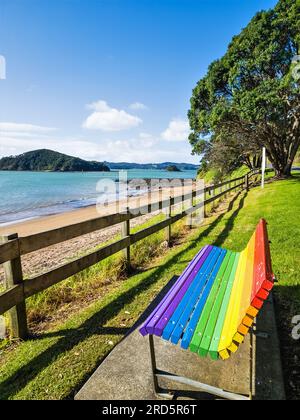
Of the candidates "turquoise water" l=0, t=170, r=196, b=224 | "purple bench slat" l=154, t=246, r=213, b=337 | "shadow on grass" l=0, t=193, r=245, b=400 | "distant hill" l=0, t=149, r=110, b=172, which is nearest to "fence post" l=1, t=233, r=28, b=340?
"shadow on grass" l=0, t=193, r=245, b=400

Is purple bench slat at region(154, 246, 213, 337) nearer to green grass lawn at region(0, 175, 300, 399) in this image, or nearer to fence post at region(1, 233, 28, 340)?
green grass lawn at region(0, 175, 300, 399)

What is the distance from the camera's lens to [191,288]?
281cm

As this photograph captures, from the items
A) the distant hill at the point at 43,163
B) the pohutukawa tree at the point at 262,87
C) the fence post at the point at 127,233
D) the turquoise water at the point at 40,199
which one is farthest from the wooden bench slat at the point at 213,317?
the distant hill at the point at 43,163

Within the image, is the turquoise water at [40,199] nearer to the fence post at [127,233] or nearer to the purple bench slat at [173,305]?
the fence post at [127,233]

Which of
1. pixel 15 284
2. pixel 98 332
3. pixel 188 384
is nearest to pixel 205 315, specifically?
pixel 188 384

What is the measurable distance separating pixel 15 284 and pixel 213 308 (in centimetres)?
231

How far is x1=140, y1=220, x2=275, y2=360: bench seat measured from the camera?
1.94 meters

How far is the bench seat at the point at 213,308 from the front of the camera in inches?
76.2

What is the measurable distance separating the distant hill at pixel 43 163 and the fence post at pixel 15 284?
572ft

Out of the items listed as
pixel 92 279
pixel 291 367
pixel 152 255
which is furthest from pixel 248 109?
pixel 291 367

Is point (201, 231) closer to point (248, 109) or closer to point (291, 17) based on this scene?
point (248, 109)

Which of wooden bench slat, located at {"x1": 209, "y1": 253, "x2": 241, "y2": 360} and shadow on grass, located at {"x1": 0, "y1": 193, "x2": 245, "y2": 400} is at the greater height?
wooden bench slat, located at {"x1": 209, "y1": 253, "x2": 241, "y2": 360}

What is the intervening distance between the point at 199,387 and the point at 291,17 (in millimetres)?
20338

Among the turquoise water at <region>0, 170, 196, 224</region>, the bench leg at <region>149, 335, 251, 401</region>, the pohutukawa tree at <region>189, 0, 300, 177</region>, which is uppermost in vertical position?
the pohutukawa tree at <region>189, 0, 300, 177</region>
